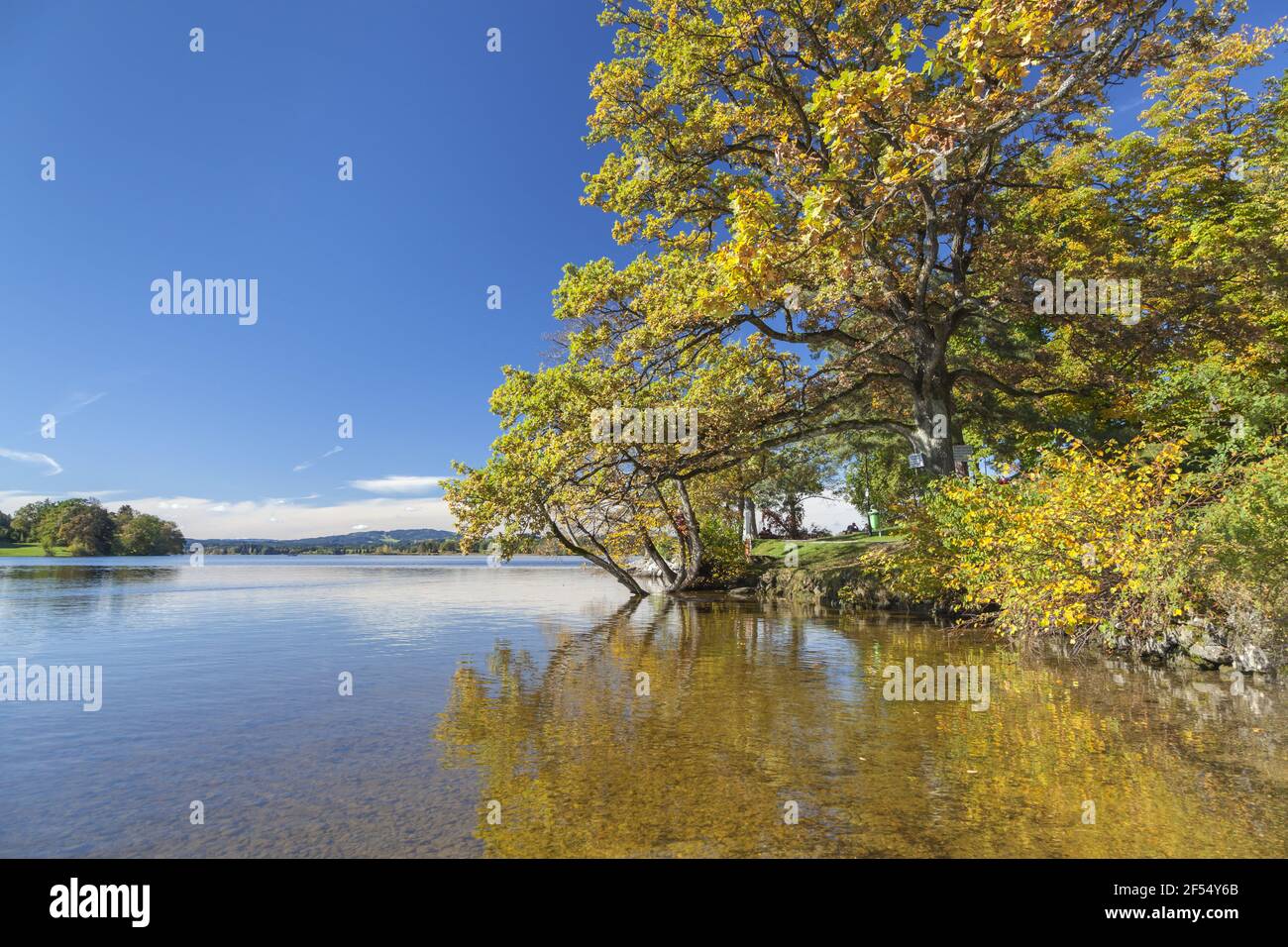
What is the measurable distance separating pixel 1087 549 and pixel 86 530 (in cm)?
10200

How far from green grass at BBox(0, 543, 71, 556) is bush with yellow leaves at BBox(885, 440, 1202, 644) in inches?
4184

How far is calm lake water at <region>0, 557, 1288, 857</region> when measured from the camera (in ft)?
15.0

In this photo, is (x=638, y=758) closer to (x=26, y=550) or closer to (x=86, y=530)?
(x=86, y=530)

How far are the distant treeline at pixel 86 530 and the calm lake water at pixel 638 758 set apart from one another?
88.4 meters

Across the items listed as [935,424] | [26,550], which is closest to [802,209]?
[935,424]

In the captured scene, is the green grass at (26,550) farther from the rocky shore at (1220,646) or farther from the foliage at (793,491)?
the rocky shore at (1220,646)

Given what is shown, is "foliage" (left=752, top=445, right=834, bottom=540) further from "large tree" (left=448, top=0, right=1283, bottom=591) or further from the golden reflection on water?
the golden reflection on water

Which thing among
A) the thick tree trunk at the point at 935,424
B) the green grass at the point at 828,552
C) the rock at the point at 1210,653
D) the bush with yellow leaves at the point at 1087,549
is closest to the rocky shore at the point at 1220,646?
the rock at the point at 1210,653

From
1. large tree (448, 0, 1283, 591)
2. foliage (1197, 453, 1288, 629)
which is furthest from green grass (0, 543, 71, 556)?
foliage (1197, 453, 1288, 629)

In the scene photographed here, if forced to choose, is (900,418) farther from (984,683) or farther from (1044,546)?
(984,683)

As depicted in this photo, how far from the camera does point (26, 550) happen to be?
310ft
